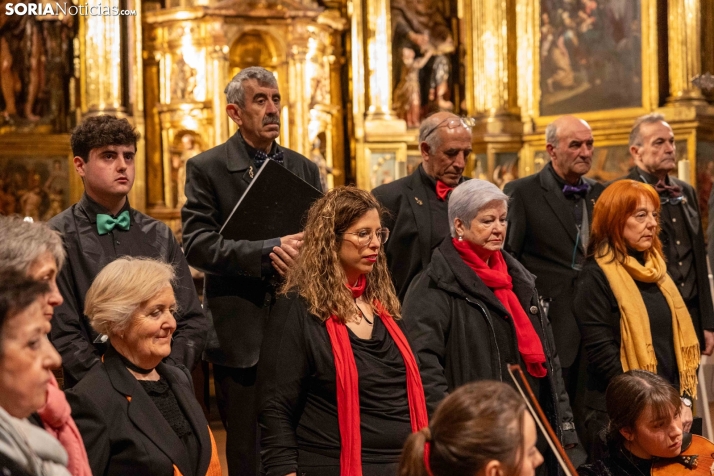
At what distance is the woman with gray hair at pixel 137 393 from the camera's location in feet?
9.43

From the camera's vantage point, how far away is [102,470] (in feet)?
9.34

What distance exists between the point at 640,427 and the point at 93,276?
196 cm

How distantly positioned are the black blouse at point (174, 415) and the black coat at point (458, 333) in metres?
0.85

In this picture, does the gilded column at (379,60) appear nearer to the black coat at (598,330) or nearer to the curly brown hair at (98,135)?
the black coat at (598,330)

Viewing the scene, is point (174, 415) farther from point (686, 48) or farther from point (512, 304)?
point (686, 48)

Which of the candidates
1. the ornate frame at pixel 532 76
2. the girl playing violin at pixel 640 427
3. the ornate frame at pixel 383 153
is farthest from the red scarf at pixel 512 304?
the ornate frame at pixel 383 153

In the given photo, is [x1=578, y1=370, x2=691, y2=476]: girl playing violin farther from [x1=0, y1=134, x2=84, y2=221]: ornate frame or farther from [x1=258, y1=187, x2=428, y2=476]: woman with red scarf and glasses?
[x1=0, y1=134, x2=84, y2=221]: ornate frame

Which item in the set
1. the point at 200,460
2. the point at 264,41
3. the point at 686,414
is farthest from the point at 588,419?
the point at 264,41

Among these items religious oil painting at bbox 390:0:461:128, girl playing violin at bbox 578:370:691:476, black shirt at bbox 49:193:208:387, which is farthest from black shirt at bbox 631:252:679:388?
religious oil painting at bbox 390:0:461:128

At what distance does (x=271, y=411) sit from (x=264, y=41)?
27.9 feet

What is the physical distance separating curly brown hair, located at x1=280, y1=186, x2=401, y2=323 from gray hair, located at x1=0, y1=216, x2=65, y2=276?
3.02ft

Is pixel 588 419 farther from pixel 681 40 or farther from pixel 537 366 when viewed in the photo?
pixel 681 40

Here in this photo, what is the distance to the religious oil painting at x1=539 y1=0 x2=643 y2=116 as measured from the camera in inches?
411

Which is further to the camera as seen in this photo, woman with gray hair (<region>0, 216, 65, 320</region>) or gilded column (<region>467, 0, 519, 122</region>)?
gilded column (<region>467, 0, 519, 122</region>)
